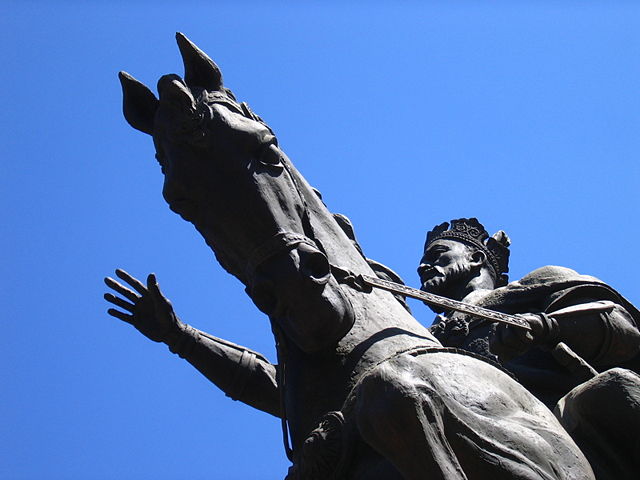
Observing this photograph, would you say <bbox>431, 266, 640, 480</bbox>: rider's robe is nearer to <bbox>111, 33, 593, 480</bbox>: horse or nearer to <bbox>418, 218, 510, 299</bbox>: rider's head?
<bbox>111, 33, 593, 480</bbox>: horse

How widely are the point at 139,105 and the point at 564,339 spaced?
8.45ft

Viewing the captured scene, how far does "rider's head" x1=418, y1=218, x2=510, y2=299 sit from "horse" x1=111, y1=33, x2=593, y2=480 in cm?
227

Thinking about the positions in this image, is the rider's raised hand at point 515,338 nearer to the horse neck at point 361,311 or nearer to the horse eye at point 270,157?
the horse neck at point 361,311

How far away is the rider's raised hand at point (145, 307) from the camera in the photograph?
24.5ft

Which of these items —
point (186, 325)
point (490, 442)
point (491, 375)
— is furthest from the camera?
point (186, 325)

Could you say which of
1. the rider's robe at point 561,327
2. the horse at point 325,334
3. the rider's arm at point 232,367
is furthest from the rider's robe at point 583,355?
the rider's arm at point 232,367

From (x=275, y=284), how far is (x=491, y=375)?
107 centimetres

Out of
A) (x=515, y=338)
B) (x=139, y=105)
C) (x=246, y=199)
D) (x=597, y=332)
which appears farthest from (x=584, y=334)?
(x=139, y=105)

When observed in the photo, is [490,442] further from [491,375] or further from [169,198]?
[169,198]

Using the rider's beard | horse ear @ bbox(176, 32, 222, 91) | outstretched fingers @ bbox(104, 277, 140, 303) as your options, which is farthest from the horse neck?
the rider's beard

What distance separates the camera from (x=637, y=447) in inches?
243

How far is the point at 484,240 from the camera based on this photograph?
958cm

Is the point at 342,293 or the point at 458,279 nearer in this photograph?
the point at 342,293

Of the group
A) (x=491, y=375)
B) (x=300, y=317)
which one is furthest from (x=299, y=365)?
(x=491, y=375)
